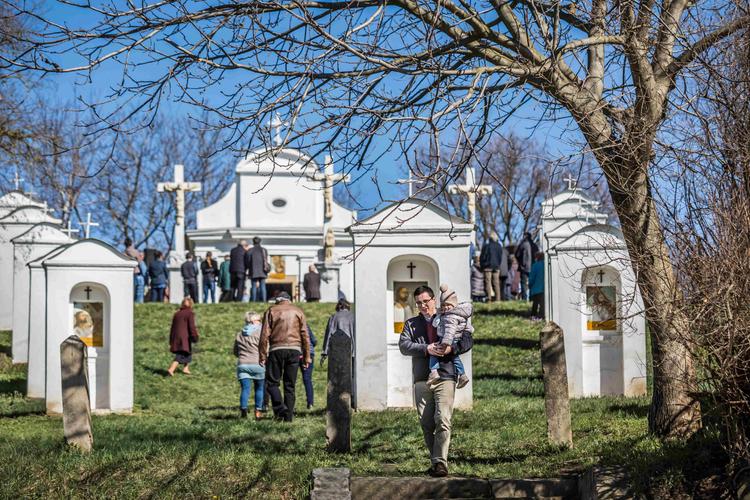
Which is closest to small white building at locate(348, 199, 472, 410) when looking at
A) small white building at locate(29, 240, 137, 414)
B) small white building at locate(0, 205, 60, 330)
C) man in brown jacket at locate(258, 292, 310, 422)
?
man in brown jacket at locate(258, 292, 310, 422)

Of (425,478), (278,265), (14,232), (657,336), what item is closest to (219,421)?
(425,478)

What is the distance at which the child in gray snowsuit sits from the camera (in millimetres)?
11133

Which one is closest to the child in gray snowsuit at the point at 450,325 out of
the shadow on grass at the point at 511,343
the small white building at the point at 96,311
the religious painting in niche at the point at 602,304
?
the religious painting in niche at the point at 602,304

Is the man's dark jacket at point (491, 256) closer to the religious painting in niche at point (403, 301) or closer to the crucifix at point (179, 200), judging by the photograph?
the religious painting in niche at point (403, 301)

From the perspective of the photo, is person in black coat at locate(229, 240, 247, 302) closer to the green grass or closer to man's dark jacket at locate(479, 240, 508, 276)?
man's dark jacket at locate(479, 240, 508, 276)

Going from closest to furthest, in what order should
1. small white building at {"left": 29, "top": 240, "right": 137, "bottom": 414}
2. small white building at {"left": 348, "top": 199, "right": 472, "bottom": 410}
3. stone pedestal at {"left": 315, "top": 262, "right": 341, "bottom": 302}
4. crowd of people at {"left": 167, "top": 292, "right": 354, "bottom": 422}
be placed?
crowd of people at {"left": 167, "top": 292, "right": 354, "bottom": 422}, small white building at {"left": 348, "top": 199, "right": 472, "bottom": 410}, small white building at {"left": 29, "top": 240, "right": 137, "bottom": 414}, stone pedestal at {"left": 315, "top": 262, "right": 341, "bottom": 302}

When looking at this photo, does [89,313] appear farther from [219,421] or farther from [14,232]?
[14,232]

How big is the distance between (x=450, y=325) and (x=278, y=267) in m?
35.2

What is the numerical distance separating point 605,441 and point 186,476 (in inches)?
173

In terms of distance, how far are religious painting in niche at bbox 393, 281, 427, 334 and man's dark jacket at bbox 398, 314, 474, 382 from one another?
6.42 metres

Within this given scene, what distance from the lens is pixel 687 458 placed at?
32.9 feet

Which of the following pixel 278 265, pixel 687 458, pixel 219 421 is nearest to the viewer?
pixel 687 458

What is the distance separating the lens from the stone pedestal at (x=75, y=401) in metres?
12.2

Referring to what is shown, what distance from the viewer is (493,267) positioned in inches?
1246
